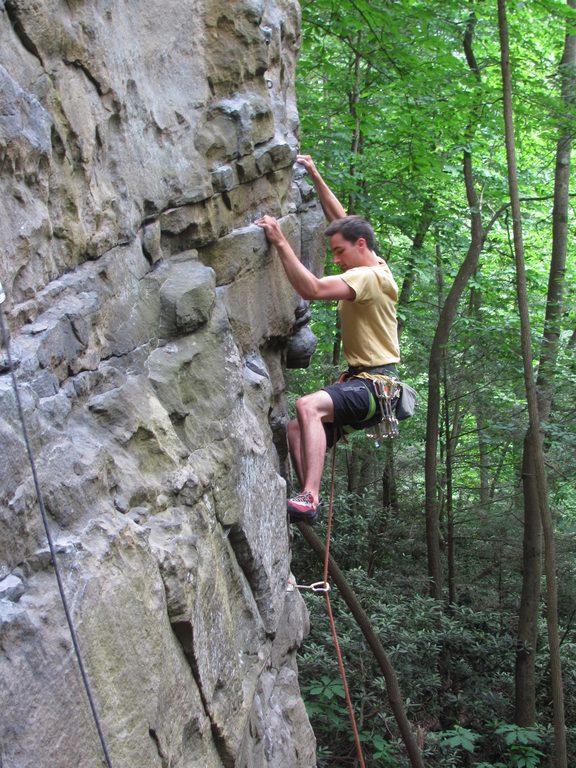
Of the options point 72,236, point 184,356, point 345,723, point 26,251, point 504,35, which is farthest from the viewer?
point 345,723

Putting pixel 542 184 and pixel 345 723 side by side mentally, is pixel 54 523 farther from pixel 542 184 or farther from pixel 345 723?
pixel 542 184

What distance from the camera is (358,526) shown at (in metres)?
11.5

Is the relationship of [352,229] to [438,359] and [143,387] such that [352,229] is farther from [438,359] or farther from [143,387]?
[438,359]

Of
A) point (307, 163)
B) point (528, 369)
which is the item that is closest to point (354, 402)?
point (307, 163)

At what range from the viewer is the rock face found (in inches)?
96.7

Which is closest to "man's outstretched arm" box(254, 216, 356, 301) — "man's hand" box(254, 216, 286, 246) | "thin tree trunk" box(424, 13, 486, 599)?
"man's hand" box(254, 216, 286, 246)

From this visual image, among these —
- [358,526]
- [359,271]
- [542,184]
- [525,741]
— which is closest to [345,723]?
[525,741]

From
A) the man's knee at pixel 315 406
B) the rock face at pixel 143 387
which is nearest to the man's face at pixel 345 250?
the rock face at pixel 143 387

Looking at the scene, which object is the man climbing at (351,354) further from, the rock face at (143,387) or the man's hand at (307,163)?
the man's hand at (307,163)

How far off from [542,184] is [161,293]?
10.00 meters

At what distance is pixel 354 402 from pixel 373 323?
0.55m

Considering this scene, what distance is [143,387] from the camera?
3.40 meters

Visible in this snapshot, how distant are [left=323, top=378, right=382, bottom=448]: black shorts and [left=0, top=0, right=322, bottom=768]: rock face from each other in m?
0.53

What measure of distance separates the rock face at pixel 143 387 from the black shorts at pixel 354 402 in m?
0.53
